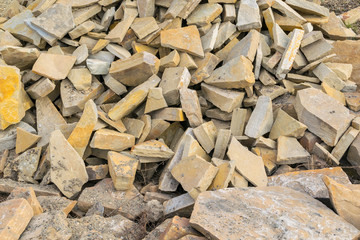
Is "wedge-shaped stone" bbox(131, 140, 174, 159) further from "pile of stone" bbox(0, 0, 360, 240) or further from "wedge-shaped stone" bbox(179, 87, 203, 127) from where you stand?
"wedge-shaped stone" bbox(179, 87, 203, 127)

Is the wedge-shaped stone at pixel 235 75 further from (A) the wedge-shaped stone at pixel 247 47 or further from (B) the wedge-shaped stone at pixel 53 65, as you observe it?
(B) the wedge-shaped stone at pixel 53 65

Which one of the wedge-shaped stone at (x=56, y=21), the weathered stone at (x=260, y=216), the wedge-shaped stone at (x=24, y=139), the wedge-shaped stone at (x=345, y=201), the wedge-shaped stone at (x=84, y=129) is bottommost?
the wedge-shaped stone at (x=24, y=139)

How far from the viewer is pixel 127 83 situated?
468cm

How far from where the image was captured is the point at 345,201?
2.96 metres

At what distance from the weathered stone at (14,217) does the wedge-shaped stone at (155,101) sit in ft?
6.24

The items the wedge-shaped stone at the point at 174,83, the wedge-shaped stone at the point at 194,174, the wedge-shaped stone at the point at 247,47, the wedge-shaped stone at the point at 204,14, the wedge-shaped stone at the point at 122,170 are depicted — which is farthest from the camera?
the wedge-shaped stone at the point at 204,14

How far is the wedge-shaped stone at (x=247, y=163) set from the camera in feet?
12.5

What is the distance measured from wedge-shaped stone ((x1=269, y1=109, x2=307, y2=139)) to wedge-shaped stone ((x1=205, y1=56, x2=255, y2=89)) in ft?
1.89

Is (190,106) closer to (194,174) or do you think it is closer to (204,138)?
(204,138)

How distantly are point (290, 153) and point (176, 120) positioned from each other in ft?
4.64

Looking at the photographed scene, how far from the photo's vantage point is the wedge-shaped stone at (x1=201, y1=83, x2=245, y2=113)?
4457 mm

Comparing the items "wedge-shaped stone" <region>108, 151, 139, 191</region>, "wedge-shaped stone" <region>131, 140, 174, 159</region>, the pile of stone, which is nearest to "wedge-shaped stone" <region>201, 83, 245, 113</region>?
the pile of stone

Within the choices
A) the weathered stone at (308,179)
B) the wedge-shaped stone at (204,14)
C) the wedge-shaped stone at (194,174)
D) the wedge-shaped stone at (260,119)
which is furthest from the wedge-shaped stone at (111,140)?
the wedge-shaped stone at (204,14)

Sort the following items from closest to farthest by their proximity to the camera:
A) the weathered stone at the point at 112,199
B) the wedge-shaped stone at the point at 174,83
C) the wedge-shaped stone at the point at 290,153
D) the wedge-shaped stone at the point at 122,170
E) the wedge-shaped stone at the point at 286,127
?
the weathered stone at the point at 112,199 → the wedge-shaped stone at the point at 122,170 → the wedge-shaped stone at the point at 290,153 → the wedge-shaped stone at the point at 286,127 → the wedge-shaped stone at the point at 174,83
